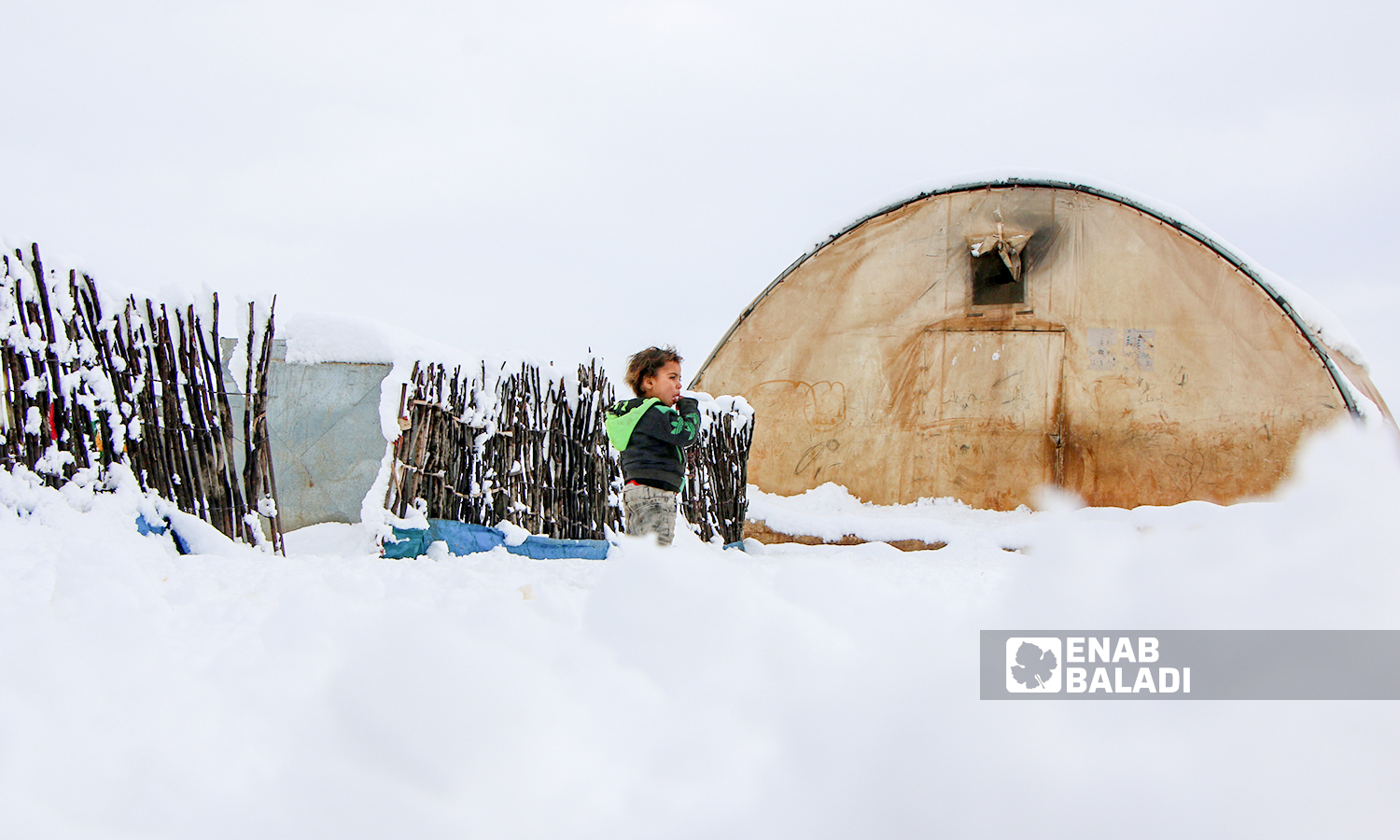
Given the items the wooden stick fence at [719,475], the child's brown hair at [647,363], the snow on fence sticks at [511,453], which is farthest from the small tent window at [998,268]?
the child's brown hair at [647,363]

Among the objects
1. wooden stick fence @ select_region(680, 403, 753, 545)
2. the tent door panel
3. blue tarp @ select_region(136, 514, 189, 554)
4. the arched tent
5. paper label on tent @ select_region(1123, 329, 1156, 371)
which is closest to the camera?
blue tarp @ select_region(136, 514, 189, 554)

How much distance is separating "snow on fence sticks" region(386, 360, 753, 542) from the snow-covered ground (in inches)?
77.4

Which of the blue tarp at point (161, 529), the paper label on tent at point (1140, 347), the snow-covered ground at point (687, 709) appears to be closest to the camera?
the snow-covered ground at point (687, 709)

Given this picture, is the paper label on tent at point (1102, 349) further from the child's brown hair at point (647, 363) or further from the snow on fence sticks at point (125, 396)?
the snow on fence sticks at point (125, 396)

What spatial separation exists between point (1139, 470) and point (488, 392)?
7.31m

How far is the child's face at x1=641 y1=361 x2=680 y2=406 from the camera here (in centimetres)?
360

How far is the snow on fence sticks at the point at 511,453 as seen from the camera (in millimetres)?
3834

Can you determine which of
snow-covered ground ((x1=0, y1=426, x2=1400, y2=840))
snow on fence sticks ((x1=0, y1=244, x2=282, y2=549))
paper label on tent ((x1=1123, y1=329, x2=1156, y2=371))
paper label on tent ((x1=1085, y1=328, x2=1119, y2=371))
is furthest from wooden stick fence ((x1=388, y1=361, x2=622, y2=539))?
paper label on tent ((x1=1123, y1=329, x2=1156, y2=371))

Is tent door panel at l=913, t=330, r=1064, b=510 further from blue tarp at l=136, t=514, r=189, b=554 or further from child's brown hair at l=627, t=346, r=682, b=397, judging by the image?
blue tarp at l=136, t=514, r=189, b=554

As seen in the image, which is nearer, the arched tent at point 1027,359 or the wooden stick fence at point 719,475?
the wooden stick fence at point 719,475

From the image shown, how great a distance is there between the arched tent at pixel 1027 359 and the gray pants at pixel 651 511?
18.8 feet

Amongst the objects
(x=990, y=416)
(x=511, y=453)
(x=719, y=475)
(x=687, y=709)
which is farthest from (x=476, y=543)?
(x=990, y=416)

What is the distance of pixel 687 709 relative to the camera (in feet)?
4.25

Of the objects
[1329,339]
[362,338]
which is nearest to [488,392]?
[362,338]
